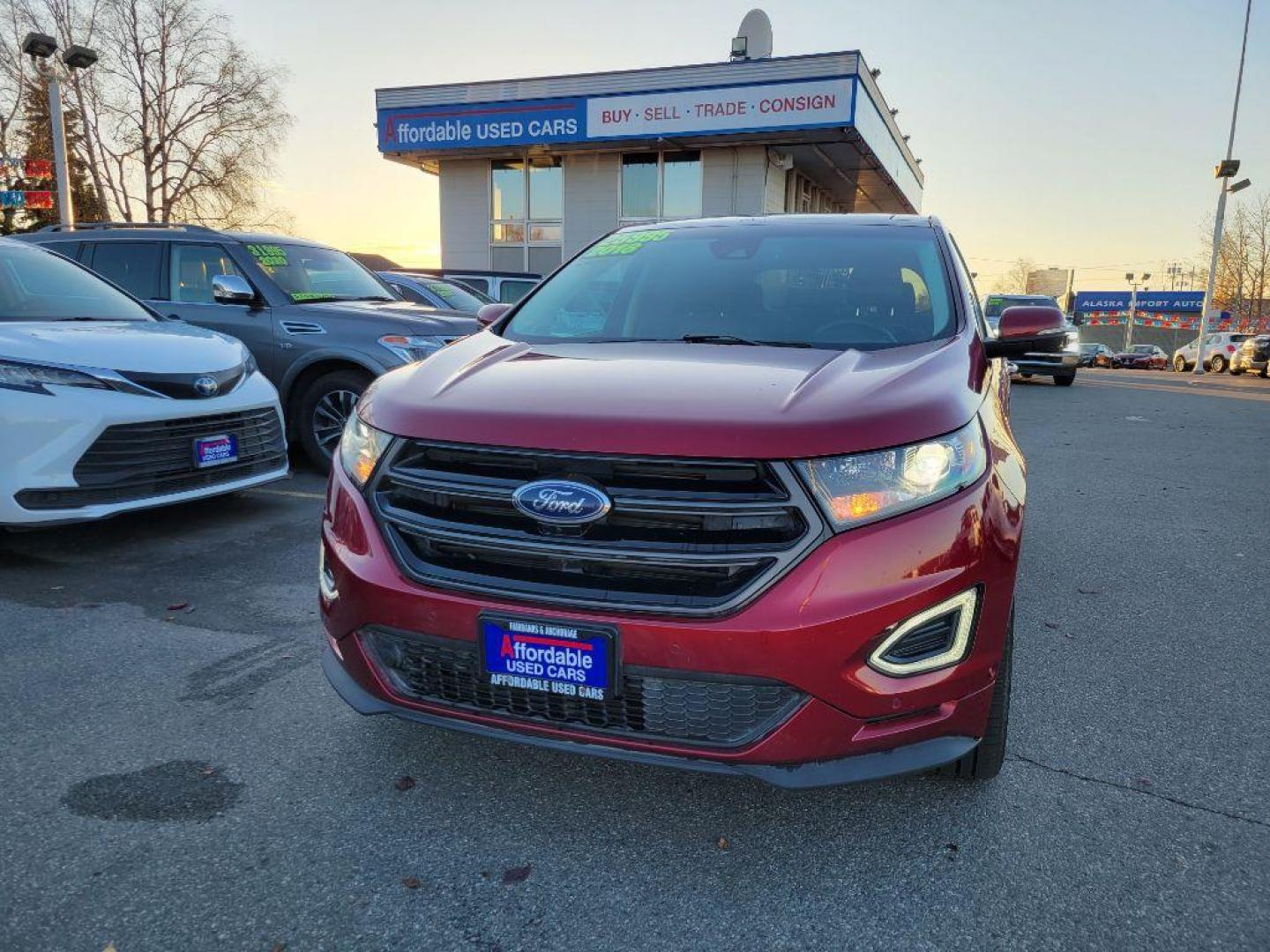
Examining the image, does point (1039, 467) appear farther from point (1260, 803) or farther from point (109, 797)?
point (109, 797)

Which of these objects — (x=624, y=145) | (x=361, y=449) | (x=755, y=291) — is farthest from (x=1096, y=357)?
(x=361, y=449)

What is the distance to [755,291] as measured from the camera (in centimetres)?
303

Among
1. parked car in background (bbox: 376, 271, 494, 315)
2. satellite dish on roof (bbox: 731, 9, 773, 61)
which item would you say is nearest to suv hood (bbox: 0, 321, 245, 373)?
parked car in background (bbox: 376, 271, 494, 315)

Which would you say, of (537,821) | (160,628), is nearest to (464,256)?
(160,628)

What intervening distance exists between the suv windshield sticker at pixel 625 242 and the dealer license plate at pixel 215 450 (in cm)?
235

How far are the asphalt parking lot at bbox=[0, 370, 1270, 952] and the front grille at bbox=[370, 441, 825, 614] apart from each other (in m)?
0.68

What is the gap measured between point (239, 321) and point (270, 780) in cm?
476

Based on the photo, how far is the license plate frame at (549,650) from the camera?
1817 millimetres

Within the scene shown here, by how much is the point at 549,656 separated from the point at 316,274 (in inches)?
225

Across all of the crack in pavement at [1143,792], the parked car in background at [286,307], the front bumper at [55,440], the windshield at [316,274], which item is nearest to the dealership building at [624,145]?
the windshield at [316,274]

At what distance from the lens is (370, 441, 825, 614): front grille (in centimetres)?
177

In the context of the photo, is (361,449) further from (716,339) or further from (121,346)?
(121,346)

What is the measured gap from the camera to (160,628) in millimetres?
3381

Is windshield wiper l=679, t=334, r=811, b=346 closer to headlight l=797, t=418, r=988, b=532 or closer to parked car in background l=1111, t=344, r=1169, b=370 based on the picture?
headlight l=797, t=418, r=988, b=532
